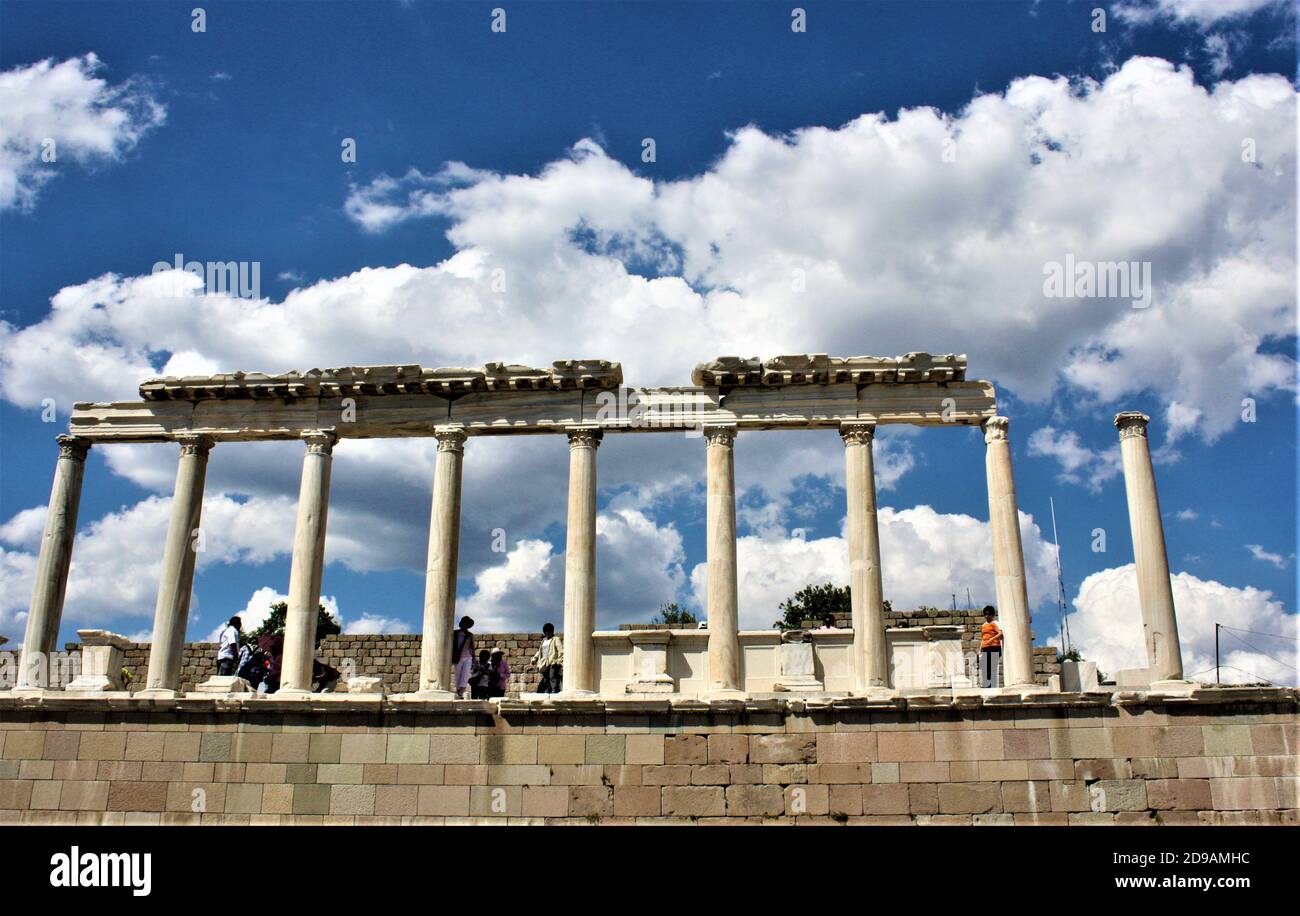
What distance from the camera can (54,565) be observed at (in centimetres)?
2861

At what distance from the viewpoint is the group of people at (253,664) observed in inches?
1102

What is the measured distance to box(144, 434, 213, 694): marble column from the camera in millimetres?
27444

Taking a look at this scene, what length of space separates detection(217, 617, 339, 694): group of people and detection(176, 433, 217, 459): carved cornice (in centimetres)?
478

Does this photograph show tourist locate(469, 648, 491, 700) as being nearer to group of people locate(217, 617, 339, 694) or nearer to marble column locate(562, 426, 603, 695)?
marble column locate(562, 426, 603, 695)

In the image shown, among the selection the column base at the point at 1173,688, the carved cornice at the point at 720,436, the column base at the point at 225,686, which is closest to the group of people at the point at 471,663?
the column base at the point at 225,686

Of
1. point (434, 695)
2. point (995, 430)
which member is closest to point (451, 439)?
point (434, 695)

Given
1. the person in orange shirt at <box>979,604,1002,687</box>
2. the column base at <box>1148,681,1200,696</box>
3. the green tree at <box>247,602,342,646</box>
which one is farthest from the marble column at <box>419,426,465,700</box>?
the green tree at <box>247,602,342,646</box>

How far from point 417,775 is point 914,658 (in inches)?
514

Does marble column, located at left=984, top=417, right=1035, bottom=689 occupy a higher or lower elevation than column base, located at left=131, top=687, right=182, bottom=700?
higher

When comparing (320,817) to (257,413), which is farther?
(257,413)

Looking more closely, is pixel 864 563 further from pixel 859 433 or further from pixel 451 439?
pixel 451 439

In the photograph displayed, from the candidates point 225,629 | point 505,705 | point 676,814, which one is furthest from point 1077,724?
point 225,629
